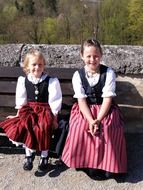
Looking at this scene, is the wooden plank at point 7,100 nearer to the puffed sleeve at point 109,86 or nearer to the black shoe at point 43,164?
the black shoe at point 43,164

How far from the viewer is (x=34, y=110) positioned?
10.5 ft

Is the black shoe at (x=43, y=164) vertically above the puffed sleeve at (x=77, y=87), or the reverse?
the puffed sleeve at (x=77, y=87)

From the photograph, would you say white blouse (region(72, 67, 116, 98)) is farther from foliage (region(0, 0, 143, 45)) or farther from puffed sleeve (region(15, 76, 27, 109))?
foliage (region(0, 0, 143, 45))

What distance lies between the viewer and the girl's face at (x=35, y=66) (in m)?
3.11

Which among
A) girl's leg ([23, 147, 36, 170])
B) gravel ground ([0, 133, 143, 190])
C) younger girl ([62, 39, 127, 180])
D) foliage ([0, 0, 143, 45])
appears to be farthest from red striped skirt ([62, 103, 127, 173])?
foliage ([0, 0, 143, 45])

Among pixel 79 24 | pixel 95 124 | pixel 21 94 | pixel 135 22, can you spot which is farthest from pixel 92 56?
pixel 135 22

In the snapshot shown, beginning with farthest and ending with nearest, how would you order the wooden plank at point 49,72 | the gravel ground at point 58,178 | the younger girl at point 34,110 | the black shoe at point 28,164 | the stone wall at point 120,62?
1. the stone wall at point 120,62
2. the wooden plank at point 49,72
3. the black shoe at point 28,164
4. the younger girl at point 34,110
5. the gravel ground at point 58,178

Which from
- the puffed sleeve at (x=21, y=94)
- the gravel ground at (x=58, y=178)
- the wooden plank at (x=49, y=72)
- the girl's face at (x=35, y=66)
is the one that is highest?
the girl's face at (x=35, y=66)

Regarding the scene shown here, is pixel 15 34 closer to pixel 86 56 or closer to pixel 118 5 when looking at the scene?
pixel 118 5

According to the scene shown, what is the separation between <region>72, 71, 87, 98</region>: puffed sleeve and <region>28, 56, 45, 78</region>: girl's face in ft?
0.91

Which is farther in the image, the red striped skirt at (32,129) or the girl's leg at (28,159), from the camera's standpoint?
the girl's leg at (28,159)

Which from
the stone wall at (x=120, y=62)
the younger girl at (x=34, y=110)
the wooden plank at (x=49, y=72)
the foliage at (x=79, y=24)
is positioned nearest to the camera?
the younger girl at (x=34, y=110)

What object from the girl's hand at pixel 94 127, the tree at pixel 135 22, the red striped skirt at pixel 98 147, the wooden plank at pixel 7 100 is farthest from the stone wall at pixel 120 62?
the tree at pixel 135 22

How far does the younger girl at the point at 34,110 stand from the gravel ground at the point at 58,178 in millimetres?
101
